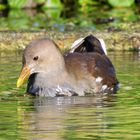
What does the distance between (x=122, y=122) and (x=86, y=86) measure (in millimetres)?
2149

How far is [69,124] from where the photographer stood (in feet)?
30.3

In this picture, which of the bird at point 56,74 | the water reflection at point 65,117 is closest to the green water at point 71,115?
the water reflection at point 65,117

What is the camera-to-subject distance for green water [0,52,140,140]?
870cm

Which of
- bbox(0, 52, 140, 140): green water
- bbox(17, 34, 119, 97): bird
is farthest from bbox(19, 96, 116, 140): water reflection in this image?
bbox(17, 34, 119, 97): bird

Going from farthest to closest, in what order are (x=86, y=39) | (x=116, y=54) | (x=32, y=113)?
Answer: (x=116, y=54), (x=86, y=39), (x=32, y=113)

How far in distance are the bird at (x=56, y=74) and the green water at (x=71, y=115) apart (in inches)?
6.3

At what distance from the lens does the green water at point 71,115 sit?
342 inches

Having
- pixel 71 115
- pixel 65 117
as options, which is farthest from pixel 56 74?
pixel 65 117

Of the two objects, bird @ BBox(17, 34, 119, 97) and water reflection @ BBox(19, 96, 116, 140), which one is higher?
bird @ BBox(17, 34, 119, 97)

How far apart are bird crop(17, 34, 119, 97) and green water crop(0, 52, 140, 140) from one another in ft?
0.53

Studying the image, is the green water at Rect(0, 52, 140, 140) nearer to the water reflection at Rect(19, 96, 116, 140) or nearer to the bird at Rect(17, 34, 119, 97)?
the water reflection at Rect(19, 96, 116, 140)

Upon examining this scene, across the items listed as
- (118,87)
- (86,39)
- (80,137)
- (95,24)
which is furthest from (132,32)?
(80,137)

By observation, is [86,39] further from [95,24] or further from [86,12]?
[86,12]

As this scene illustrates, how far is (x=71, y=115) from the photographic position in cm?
980
